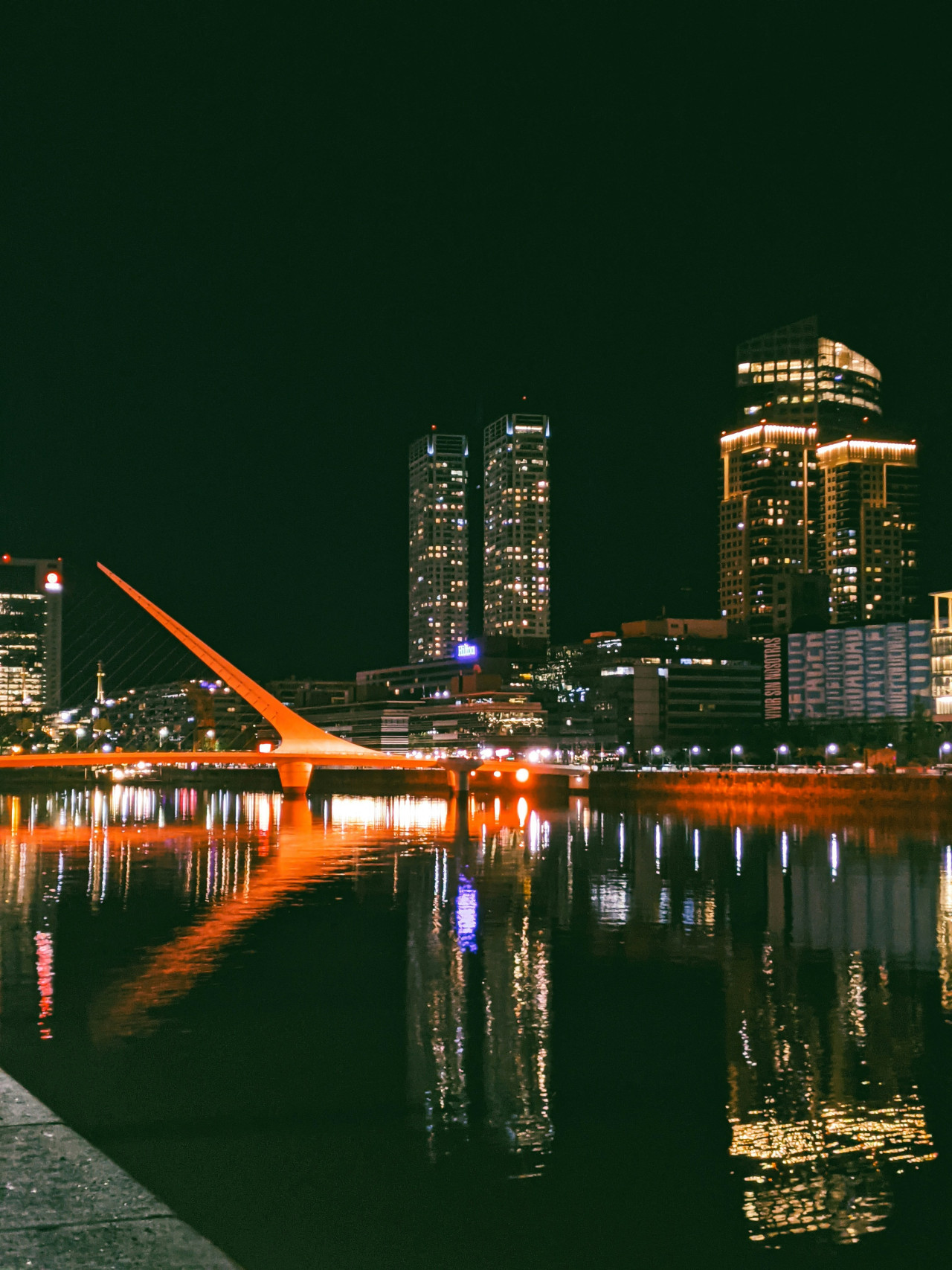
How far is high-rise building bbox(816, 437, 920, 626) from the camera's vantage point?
6339 inches

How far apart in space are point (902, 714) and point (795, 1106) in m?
118

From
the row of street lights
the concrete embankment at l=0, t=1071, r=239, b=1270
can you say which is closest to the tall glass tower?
the row of street lights

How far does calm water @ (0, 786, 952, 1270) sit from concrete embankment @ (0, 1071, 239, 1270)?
1.33 meters

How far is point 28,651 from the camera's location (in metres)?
126

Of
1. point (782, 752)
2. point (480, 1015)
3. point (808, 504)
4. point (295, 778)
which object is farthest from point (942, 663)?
point (480, 1015)

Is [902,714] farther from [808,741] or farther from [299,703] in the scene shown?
[299,703]

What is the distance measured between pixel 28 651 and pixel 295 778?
65577mm

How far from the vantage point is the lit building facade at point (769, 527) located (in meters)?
160

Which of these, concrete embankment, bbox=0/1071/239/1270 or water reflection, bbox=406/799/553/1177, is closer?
concrete embankment, bbox=0/1071/239/1270

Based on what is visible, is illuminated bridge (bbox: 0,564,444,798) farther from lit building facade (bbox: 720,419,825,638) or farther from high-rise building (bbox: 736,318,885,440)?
high-rise building (bbox: 736,318,885,440)

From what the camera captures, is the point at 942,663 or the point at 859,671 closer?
the point at 942,663

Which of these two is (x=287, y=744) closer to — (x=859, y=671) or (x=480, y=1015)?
(x=480, y=1015)

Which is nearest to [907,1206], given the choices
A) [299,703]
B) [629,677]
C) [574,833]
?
[574,833]

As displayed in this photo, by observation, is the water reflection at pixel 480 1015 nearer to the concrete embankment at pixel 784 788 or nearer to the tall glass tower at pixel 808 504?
the concrete embankment at pixel 784 788
